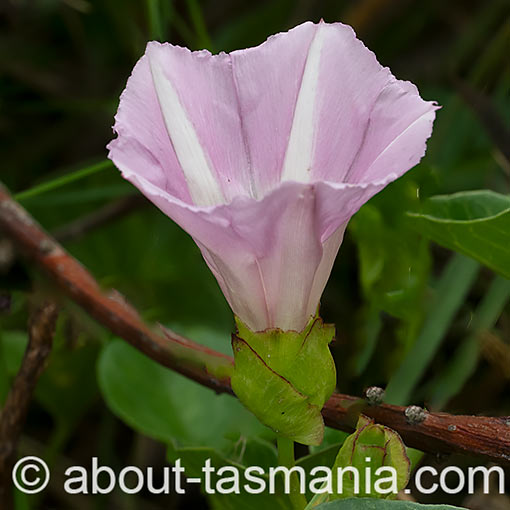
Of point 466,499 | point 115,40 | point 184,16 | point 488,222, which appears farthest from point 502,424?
point 115,40

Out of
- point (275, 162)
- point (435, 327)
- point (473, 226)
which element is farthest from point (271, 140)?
point (435, 327)

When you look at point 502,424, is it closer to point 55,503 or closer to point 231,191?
point 231,191

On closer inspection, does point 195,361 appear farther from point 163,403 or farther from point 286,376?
point 163,403

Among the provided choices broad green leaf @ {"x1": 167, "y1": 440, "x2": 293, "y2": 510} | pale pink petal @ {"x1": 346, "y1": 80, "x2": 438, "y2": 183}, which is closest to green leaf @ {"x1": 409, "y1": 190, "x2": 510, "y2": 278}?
pale pink petal @ {"x1": 346, "y1": 80, "x2": 438, "y2": 183}

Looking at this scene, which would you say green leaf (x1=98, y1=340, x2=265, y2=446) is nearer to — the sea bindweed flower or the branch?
the branch

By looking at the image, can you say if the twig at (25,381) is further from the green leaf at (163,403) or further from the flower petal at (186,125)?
the flower petal at (186,125)
